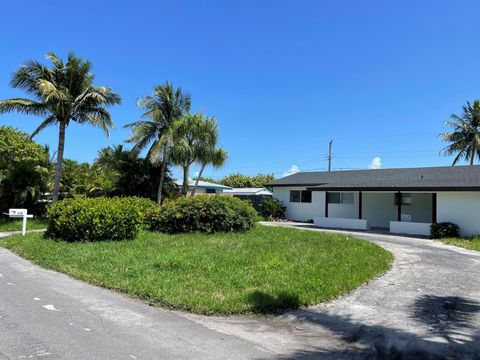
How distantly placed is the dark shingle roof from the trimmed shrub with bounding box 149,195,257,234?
28.2 feet

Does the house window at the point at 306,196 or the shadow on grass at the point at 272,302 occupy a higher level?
the house window at the point at 306,196

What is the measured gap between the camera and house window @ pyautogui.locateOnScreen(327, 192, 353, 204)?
83.1ft

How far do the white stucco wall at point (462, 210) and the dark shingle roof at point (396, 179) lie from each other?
1.90ft

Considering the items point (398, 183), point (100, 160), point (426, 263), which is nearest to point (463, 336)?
point (426, 263)

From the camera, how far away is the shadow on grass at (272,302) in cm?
641

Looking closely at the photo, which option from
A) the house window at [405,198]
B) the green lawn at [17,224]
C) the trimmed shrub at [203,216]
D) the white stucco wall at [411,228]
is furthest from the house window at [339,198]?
the green lawn at [17,224]

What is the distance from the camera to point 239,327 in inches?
223

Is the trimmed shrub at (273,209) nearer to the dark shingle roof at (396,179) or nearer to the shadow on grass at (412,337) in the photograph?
the dark shingle roof at (396,179)

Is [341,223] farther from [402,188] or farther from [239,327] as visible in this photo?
[239,327]

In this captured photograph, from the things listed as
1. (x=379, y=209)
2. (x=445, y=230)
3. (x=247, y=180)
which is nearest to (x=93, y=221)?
(x=445, y=230)

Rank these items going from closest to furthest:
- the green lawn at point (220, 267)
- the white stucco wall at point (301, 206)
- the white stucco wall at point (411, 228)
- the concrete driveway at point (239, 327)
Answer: the concrete driveway at point (239, 327) → the green lawn at point (220, 267) → the white stucco wall at point (411, 228) → the white stucco wall at point (301, 206)

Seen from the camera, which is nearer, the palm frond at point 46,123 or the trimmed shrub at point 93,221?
the trimmed shrub at point 93,221

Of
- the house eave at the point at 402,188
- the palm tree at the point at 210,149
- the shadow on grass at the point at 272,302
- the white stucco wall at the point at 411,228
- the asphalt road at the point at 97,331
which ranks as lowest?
the asphalt road at the point at 97,331

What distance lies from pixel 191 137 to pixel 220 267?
59.2 feet
